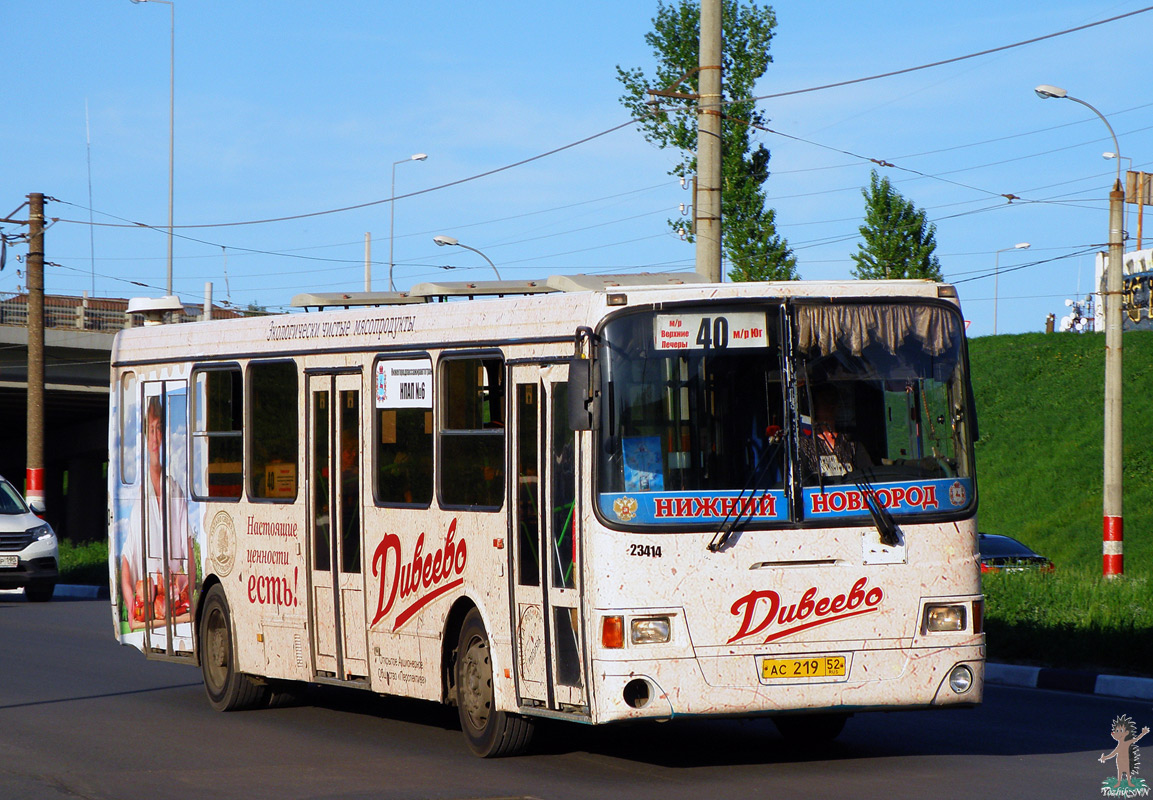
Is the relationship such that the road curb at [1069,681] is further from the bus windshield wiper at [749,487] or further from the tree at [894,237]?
the tree at [894,237]

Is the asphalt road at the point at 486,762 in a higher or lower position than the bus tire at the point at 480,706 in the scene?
lower

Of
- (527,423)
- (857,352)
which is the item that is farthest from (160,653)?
(857,352)

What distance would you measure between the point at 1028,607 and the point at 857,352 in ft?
26.2

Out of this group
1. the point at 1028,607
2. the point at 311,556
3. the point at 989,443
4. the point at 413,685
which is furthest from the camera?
the point at 989,443

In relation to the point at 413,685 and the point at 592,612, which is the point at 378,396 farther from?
the point at 592,612

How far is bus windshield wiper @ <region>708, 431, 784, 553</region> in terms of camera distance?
8.35 meters

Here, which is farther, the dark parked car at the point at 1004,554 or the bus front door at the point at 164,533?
the dark parked car at the point at 1004,554

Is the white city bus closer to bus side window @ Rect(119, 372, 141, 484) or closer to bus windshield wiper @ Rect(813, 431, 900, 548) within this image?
bus windshield wiper @ Rect(813, 431, 900, 548)

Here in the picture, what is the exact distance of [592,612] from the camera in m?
8.27

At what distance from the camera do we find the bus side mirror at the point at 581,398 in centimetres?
825

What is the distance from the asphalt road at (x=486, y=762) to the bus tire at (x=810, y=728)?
10 cm

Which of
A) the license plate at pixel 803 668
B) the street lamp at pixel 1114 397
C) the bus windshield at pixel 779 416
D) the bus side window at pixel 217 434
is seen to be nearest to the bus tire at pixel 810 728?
the license plate at pixel 803 668

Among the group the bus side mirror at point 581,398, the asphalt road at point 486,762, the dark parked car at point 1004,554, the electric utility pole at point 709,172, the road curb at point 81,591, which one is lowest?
the road curb at point 81,591

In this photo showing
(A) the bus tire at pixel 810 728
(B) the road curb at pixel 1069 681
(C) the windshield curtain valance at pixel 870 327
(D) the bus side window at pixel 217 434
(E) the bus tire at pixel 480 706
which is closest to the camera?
(C) the windshield curtain valance at pixel 870 327
